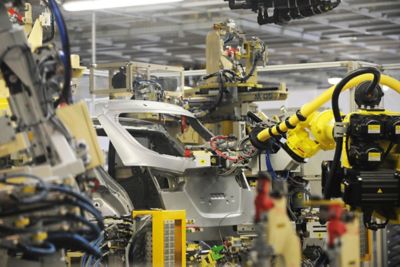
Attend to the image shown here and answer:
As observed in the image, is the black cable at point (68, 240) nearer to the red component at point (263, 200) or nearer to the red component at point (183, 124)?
the red component at point (263, 200)

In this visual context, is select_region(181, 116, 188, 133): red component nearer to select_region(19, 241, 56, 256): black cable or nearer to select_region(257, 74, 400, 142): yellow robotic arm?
select_region(257, 74, 400, 142): yellow robotic arm

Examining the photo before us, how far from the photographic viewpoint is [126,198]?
28.1ft

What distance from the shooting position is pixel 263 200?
171 inches

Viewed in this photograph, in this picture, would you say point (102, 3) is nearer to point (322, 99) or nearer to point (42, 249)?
point (322, 99)

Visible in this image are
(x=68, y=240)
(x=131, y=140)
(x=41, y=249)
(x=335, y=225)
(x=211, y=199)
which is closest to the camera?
(x=335, y=225)

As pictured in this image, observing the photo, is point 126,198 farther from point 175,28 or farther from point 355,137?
point 175,28

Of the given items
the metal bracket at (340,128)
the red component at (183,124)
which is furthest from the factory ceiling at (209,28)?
the metal bracket at (340,128)

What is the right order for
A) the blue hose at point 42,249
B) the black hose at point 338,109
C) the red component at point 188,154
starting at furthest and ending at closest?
the red component at point 188,154 < the black hose at point 338,109 < the blue hose at point 42,249

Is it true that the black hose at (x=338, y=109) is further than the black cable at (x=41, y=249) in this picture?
Yes

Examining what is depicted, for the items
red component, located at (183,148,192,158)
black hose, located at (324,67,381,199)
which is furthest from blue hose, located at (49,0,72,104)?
red component, located at (183,148,192,158)

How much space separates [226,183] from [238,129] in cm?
134

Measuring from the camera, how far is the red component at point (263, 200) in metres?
4.32

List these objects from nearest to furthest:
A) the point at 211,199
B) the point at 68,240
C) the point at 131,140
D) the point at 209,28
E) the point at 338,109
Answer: the point at 68,240, the point at 338,109, the point at 131,140, the point at 211,199, the point at 209,28

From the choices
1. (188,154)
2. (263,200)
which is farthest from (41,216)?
(188,154)
